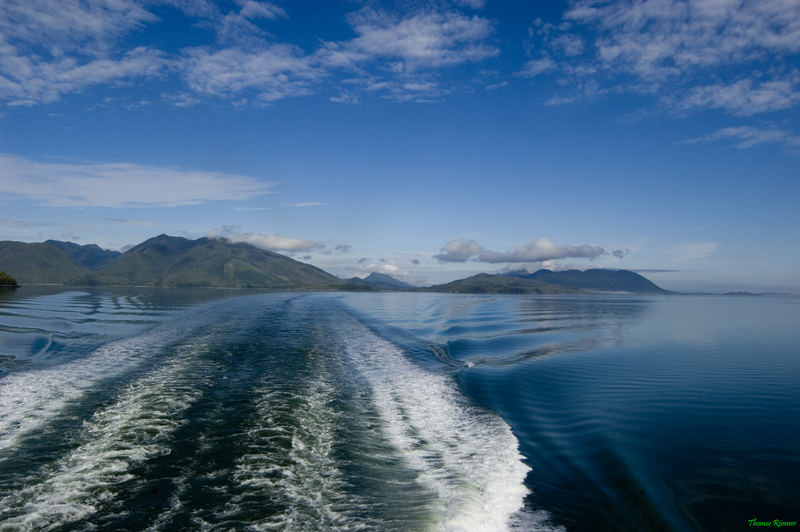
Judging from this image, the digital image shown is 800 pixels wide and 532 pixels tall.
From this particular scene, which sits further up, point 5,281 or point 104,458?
point 5,281

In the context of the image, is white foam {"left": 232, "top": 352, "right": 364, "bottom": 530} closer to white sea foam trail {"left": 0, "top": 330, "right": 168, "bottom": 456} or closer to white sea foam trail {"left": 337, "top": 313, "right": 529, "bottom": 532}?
white sea foam trail {"left": 337, "top": 313, "right": 529, "bottom": 532}

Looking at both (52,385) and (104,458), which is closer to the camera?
(104,458)

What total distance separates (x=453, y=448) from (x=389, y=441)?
5.21 feet

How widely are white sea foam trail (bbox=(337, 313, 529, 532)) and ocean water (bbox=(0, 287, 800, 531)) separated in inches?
2.2

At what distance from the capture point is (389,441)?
421 inches

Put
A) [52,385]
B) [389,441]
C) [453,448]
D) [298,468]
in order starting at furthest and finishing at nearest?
[52,385]
[389,441]
[453,448]
[298,468]

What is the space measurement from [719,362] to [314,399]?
64.3 ft

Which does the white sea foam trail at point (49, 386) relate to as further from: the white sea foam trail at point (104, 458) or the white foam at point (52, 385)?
the white sea foam trail at point (104, 458)

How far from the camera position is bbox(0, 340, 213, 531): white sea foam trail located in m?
6.71

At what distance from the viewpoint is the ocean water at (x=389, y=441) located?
7211mm

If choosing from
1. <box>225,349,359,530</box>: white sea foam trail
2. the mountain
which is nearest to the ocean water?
<box>225,349,359,530</box>: white sea foam trail

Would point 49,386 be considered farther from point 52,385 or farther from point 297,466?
point 297,466

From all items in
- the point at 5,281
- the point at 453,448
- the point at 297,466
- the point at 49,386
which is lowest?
the point at 453,448

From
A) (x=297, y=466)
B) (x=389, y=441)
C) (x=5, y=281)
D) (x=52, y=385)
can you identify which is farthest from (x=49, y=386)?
(x=5, y=281)
